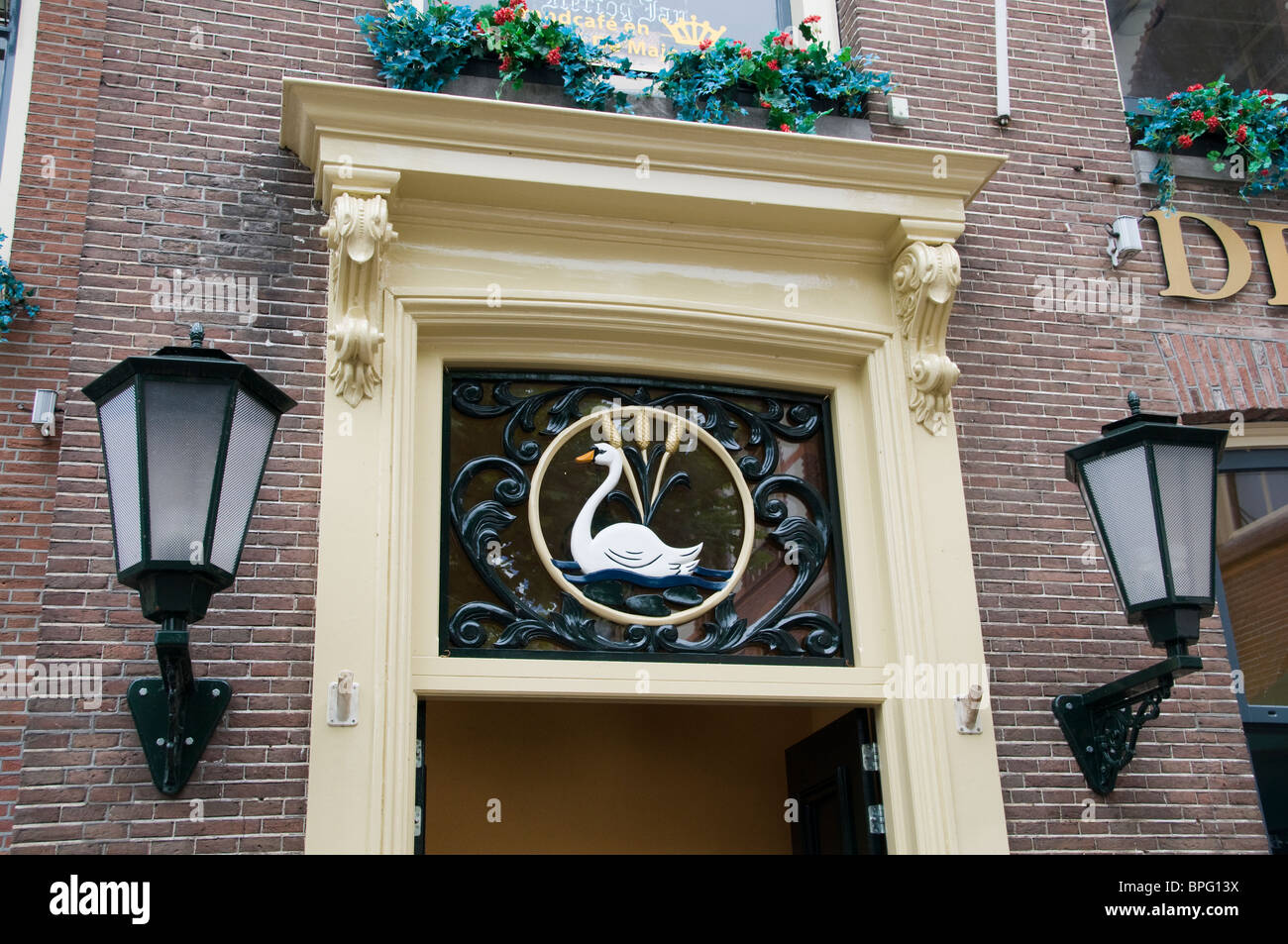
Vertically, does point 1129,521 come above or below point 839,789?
above

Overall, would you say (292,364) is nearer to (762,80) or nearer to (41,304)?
(41,304)

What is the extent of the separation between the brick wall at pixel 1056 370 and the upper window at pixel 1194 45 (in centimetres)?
39

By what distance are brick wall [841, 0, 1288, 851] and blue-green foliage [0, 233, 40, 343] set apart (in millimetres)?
4183

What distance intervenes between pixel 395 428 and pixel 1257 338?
4375mm

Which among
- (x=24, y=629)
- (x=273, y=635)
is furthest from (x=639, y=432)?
(x=24, y=629)

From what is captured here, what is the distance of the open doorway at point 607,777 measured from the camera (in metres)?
8.61

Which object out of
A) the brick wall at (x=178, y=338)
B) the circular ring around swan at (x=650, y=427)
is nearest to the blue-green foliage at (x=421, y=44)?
the brick wall at (x=178, y=338)

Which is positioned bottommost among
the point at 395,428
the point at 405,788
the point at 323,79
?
A: the point at 405,788

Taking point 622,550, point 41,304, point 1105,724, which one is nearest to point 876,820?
point 1105,724

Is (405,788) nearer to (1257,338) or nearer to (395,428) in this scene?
(395,428)

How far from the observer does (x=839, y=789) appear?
5852 millimetres

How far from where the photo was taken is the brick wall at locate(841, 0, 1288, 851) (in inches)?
222

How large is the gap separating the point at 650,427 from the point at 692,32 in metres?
2.49

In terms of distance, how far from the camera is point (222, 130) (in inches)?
231
